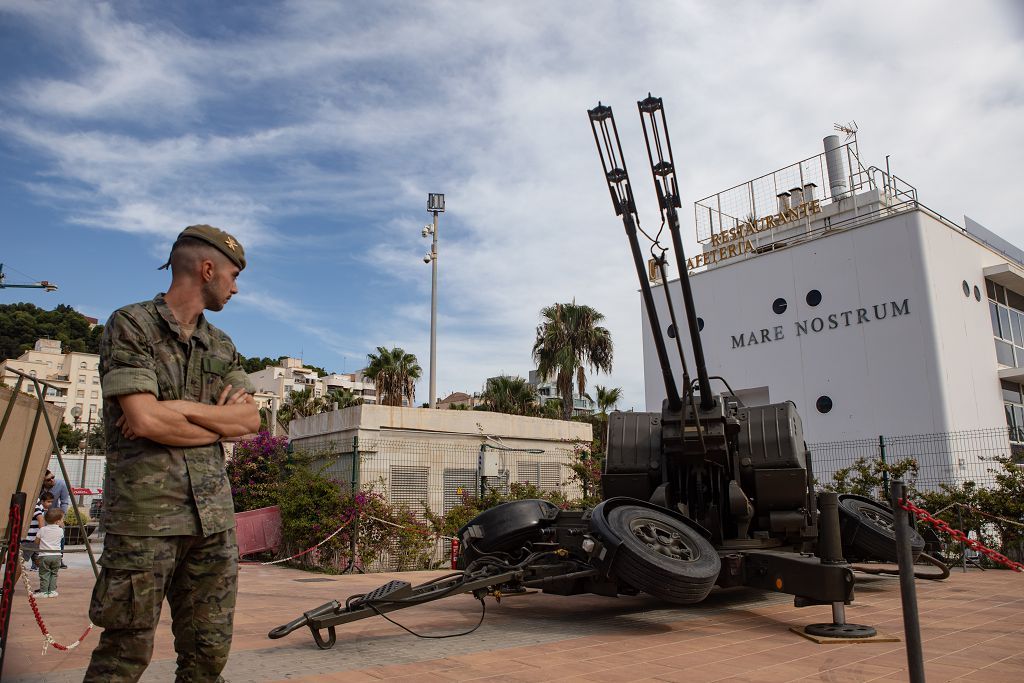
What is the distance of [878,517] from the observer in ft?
26.6

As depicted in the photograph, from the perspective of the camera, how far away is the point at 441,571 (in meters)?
12.1

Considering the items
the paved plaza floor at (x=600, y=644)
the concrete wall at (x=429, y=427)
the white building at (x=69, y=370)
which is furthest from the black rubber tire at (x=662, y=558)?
the white building at (x=69, y=370)

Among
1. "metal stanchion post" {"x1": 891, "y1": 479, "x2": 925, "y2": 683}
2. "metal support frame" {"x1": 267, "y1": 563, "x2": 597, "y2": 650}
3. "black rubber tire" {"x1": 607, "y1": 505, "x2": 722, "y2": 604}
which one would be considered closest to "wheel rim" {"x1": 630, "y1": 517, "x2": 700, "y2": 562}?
"black rubber tire" {"x1": 607, "y1": 505, "x2": 722, "y2": 604}

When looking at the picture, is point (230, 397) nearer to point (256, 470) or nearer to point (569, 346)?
point (256, 470)

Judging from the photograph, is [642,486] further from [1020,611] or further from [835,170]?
[835,170]

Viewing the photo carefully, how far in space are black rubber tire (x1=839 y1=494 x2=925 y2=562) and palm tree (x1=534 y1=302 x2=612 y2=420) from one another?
24.7 meters

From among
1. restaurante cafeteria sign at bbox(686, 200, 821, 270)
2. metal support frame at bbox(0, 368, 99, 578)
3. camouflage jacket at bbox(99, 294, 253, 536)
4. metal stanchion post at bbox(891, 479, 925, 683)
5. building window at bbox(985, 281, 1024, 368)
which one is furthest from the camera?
restaurante cafeteria sign at bbox(686, 200, 821, 270)

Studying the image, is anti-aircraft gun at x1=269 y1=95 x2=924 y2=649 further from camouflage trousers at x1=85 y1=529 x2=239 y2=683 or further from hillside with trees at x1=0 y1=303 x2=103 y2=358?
hillside with trees at x1=0 y1=303 x2=103 y2=358

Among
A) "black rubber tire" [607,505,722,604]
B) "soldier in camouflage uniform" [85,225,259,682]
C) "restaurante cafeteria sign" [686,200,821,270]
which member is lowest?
"black rubber tire" [607,505,722,604]

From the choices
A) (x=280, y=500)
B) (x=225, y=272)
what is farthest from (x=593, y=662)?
(x=280, y=500)

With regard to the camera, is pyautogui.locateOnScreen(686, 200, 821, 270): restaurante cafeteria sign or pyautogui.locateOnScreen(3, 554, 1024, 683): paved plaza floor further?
pyautogui.locateOnScreen(686, 200, 821, 270): restaurante cafeteria sign

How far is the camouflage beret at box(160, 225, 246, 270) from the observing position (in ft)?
9.15

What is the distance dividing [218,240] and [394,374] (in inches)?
1373

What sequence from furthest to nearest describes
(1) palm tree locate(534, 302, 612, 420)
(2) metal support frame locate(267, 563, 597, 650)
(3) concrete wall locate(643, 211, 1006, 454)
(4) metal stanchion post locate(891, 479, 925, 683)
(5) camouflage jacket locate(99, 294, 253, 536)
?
(1) palm tree locate(534, 302, 612, 420) < (3) concrete wall locate(643, 211, 1006, 454) < (2) metal support frame locate(267, 563, 597, 650) < (4) metal stanchion post locate(891, 479, 925, 683) < (5) camouflage jacket locate(99, 294, 253, 536)
